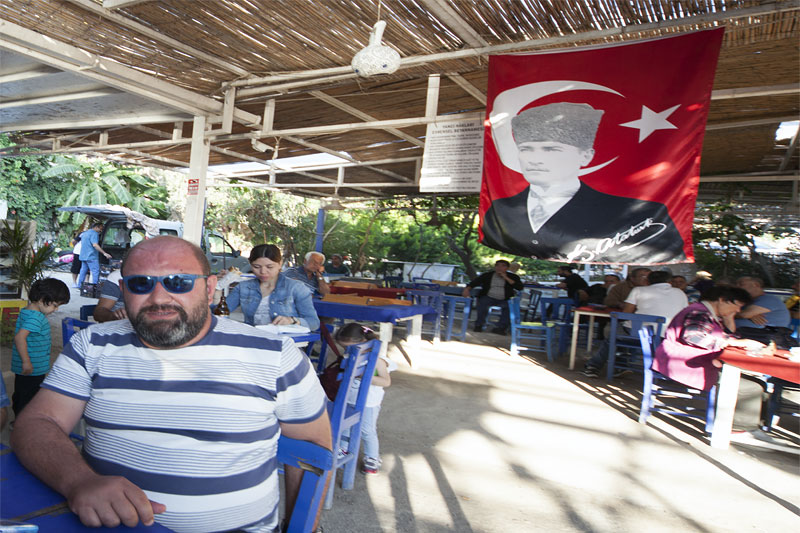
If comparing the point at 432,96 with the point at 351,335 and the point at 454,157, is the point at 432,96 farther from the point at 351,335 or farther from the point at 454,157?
the point at 351,335

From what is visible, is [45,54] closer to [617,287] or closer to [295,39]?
[295,39]

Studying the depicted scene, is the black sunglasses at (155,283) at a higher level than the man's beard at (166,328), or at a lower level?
higher

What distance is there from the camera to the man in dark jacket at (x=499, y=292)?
9812 millimetres

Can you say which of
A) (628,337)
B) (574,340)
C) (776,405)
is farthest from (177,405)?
(574,340)

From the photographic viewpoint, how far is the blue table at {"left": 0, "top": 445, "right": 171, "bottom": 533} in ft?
3.59

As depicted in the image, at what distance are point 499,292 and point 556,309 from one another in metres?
1.26

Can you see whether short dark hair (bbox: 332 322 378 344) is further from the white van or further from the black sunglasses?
the white van

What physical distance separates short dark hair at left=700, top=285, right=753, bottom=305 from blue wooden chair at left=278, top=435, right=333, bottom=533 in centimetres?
428

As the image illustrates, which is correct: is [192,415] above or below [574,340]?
above

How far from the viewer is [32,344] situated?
3260 millimetres

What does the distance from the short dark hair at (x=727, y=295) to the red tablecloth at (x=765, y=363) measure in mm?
544

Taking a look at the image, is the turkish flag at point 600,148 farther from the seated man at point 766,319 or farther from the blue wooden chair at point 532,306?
the blue wooden chair at point 532,306

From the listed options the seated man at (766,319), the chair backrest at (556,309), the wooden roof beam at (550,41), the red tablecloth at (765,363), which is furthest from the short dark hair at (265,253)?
the chair backrest at (556,309)

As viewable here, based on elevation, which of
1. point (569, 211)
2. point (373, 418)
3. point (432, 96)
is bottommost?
point (373, 418)
